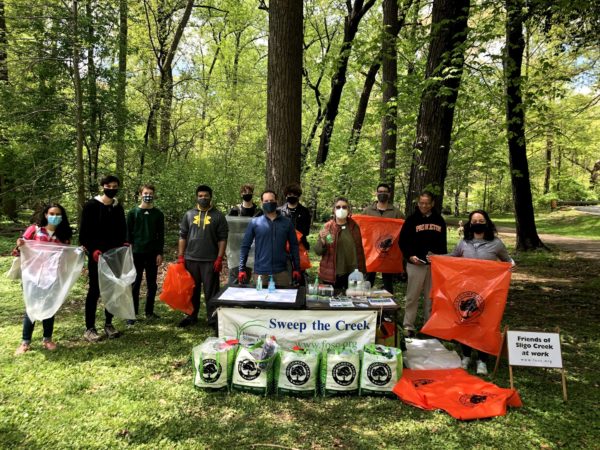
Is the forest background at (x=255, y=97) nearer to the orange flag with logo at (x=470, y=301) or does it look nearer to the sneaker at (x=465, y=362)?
the orange flag with logo at (x=470, y=301)

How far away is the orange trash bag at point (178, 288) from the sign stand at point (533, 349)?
12.7 feet

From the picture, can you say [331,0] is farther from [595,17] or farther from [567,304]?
[567,304]

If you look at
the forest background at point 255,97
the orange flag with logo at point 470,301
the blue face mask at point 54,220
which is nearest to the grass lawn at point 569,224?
the forest background at point 255,97

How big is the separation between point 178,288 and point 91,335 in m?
1.17

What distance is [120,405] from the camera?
3.58 meters

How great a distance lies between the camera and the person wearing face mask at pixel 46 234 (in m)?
4.73

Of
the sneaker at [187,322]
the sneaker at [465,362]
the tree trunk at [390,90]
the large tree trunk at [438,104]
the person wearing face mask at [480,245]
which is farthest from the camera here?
the tree trunk at [390,90]

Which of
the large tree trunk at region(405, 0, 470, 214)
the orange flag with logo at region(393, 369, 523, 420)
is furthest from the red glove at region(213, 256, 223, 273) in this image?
the large tree trunk at region(405, 0, 470, 214)

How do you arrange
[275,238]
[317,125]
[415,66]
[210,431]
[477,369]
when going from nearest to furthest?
[210,431]
[477,369]
[275,238]
[415,66]
[317,125]

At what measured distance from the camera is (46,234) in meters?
4.82

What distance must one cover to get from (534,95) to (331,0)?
14.0 metres

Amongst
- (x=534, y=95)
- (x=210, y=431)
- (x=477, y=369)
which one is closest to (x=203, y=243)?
(x=210, y=431)

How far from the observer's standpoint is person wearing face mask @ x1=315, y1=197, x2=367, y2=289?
5.25m

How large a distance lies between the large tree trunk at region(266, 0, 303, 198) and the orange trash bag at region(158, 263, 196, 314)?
75.9 inches
